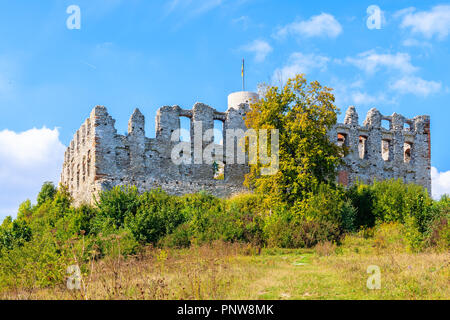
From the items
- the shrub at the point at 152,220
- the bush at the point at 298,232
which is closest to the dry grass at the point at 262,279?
the bush at the point at 298,232

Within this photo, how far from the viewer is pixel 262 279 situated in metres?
12.9

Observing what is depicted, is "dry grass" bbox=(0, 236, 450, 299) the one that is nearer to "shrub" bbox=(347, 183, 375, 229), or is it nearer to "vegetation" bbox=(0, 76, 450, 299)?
"vegetation" bbox=(0, 76, 450, 299)

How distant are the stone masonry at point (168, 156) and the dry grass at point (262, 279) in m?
11.7

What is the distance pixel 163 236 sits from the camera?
21.4 meters

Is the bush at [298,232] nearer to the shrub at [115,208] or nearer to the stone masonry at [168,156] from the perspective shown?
the shrub at [115,208]

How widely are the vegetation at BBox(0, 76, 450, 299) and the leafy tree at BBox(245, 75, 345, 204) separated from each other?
7cm

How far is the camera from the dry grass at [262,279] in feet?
35.1

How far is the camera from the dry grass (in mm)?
10695

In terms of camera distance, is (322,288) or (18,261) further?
(18,261)

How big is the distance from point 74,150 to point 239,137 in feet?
41.9

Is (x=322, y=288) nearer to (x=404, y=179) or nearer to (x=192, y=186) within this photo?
(x=192, y=186)

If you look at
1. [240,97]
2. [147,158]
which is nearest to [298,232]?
[147,158]
